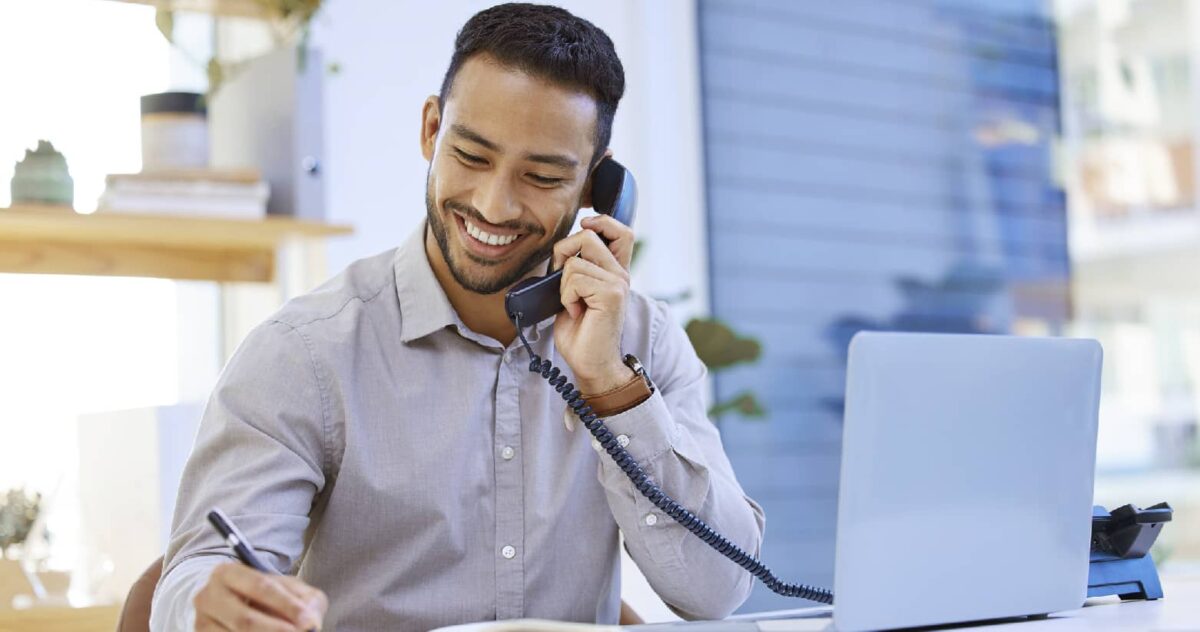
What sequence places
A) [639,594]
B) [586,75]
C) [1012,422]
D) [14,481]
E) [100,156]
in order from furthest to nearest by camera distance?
[639,594] < [100,156] < [14,481] < [586,75] < [1012,422]

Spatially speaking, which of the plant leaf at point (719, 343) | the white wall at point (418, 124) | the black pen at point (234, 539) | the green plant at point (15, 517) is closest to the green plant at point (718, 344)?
the plant leaf at point (719, 343)

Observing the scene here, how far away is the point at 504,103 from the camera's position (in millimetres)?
1601

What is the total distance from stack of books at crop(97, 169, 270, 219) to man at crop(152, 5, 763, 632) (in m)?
0.86

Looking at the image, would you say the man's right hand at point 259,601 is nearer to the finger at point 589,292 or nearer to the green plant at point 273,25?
the finger at point 589,292

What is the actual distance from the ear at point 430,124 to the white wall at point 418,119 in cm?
118

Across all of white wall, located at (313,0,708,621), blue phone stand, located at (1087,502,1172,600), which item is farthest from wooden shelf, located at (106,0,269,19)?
blue phone stand, located at (1087,502,1172,600)

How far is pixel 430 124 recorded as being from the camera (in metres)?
1.76

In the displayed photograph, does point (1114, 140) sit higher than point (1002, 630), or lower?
higher

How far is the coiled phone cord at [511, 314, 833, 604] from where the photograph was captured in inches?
59.7

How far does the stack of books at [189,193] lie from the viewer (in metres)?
2.40

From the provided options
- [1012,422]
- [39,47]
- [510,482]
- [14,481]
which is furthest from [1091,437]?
[39,47]

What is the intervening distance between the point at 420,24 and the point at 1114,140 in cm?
161

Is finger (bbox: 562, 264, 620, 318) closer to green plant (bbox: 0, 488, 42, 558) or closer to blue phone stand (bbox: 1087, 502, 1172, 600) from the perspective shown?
blue phone stand (bbox: 1087, 502, 1172, 600)

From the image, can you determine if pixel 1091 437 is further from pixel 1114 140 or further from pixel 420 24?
pixel 420 24
